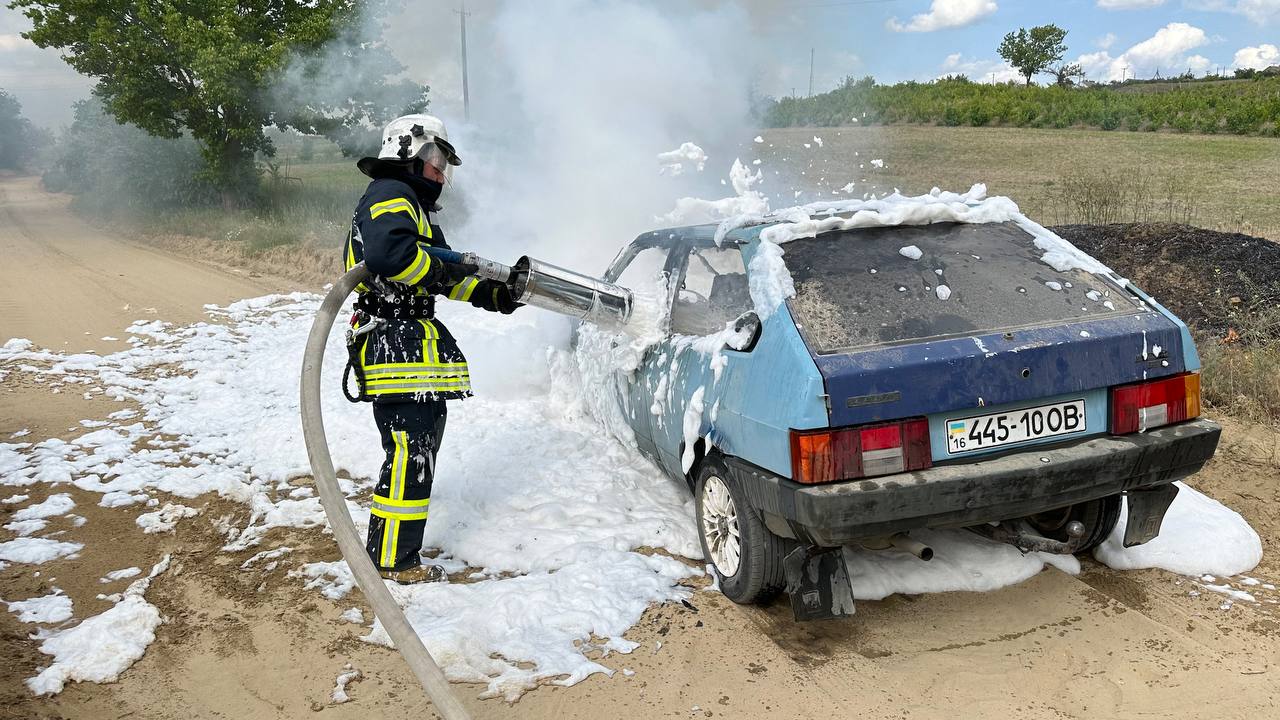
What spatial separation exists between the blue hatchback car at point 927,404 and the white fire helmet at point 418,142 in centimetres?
140

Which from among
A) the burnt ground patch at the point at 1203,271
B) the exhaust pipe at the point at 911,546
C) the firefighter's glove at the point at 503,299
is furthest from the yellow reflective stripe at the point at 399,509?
the burnt ground patch at the point at 1203,271

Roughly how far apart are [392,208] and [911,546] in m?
2.49

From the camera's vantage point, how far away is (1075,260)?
3564 millimetres

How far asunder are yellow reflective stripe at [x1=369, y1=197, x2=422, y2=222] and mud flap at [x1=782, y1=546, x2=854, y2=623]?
2.06 meters

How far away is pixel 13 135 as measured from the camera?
199 feet

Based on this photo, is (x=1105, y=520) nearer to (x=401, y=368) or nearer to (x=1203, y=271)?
(x=401, y=368)

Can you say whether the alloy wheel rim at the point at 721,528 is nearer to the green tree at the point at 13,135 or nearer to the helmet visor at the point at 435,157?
the helmet visor at the point at 435,157

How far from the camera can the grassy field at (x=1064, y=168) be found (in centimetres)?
1245

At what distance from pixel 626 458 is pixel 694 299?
132cm

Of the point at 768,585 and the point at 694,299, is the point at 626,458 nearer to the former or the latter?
the point at 694,299

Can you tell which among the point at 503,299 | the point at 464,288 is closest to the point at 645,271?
the point at 503,299

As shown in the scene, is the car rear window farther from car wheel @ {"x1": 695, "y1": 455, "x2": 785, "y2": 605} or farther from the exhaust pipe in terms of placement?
the exhaust pipe

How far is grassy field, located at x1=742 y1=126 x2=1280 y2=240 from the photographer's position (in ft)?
40.8

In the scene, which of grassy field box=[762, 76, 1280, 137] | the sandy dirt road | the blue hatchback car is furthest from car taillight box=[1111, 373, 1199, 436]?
grassy field box=[762, 76, 1280, 137]
